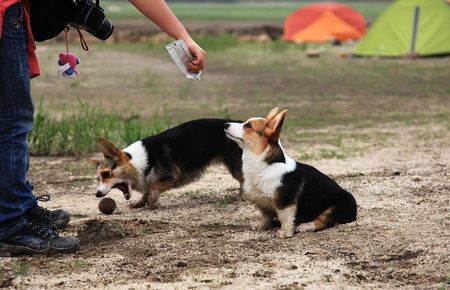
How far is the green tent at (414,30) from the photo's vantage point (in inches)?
759

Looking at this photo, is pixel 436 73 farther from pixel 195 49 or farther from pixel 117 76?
pixel 195 49

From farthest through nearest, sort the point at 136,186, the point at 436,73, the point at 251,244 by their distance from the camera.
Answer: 1. the point at 436,73
2. the point at 136,186
3. the point at 251,244

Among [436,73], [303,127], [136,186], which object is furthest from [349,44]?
[136,186]

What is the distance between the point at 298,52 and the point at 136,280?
59.4 feet

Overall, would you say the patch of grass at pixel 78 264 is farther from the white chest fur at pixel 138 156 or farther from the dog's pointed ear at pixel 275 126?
the white chest fur at pixel 138 156

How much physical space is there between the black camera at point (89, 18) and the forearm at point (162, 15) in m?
0.28

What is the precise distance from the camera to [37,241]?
495 cm

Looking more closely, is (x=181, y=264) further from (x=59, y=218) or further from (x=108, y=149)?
(x=108, y=149)

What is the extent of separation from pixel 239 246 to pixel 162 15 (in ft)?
4.26

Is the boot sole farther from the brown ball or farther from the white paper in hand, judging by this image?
the brown ball

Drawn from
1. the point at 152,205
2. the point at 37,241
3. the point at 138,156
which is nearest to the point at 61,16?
the point at 37,241

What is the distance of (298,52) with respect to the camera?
22203 millimetres

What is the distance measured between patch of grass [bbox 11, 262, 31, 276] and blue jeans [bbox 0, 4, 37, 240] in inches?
8.1

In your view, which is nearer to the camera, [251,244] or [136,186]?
[251,244]
